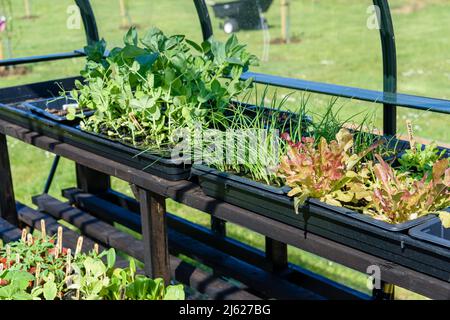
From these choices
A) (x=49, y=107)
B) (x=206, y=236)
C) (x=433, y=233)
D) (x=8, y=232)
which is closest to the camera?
(x=433, y=233)

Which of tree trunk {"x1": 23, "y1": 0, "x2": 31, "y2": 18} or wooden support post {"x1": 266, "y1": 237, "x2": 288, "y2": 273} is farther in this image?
tree trunk {"x1": 23, "y1": 0, "x2": 31, "y2": 18}

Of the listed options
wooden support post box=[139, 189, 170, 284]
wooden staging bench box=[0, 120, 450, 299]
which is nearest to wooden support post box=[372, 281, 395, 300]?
wooden staging bench box=[0, 120, 450, 299]

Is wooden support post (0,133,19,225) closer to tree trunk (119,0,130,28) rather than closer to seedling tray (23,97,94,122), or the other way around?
seedling tray (23,97,94,122)

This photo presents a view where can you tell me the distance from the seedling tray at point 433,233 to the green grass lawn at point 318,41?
4929 millimetres

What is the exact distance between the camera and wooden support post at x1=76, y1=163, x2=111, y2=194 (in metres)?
4.34

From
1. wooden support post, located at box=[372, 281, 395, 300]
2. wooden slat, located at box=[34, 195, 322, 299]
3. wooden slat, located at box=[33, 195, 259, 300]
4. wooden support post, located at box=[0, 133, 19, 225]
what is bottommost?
wooden support post, located at box=[372, 281, 395, 300]

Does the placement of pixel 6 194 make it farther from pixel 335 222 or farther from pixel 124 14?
pixel 124 14

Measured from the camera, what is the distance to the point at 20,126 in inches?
131

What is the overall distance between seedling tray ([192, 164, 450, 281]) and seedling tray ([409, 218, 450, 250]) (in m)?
0.01

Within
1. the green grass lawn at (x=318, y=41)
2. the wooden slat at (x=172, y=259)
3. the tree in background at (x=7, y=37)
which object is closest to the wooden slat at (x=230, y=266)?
the wooden slat at (x=172, y=259)

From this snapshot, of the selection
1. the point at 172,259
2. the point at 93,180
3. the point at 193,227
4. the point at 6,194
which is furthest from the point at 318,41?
the point at 172,259

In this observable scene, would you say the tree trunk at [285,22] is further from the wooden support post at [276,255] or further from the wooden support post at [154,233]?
the wooden support post at [154,233]

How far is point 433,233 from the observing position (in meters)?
1.78

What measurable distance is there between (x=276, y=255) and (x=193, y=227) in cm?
63
